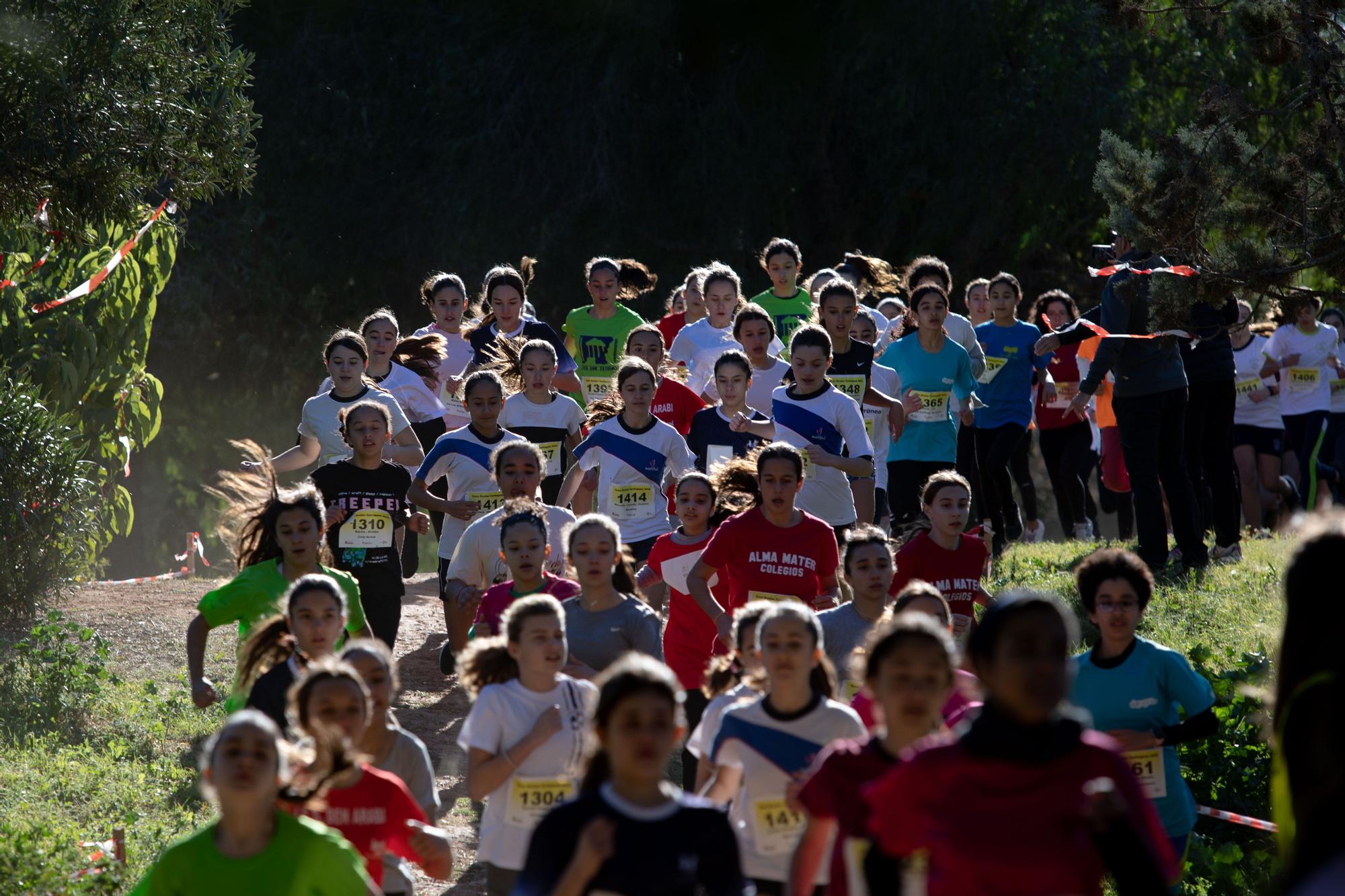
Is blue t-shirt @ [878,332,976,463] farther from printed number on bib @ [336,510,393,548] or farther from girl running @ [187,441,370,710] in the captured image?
girl running @ [187,441,370,710]

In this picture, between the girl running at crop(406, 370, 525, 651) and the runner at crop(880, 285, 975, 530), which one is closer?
the girl running at crop(406, 370, 525, 651)

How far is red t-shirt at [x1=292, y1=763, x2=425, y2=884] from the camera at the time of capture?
461 centimetres

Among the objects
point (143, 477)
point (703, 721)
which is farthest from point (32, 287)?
point (143, 477)

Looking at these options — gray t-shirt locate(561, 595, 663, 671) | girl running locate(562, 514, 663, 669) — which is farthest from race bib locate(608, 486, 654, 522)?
gray t-shirt locate(561, 595, 663, 671)

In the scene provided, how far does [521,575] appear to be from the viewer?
22.0 feet

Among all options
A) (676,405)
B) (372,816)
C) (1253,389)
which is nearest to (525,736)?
(372,816)

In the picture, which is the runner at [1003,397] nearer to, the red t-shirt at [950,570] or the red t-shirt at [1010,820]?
the red t-shirt at [950,570]

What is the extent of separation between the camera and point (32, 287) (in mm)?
12523

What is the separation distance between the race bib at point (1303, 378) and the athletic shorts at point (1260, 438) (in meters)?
0.59

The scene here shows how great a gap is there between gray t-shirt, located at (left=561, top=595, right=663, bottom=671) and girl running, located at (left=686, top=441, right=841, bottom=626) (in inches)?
26.0

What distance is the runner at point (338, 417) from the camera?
31.3 ft

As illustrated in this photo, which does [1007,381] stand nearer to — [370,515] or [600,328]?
[600,328]

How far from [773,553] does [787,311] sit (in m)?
5.26

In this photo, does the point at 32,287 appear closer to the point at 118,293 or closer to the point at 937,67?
the point at 118,293
